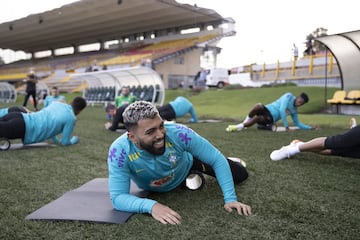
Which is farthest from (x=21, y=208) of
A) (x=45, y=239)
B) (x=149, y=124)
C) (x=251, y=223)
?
(x=251, y=223)

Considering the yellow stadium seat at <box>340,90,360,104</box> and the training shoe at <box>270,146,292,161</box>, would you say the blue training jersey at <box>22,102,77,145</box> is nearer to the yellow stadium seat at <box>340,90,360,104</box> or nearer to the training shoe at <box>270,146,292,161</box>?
the training shoe at <box>270,146,292,161</box>

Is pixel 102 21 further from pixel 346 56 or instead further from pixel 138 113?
pixel 138 113

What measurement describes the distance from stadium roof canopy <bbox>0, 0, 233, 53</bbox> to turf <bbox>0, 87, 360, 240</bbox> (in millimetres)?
25280

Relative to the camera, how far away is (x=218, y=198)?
275 centimetres

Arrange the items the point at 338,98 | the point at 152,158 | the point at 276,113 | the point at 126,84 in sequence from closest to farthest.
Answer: the point at 152,158
the point at 276,113
the point at 338,98
the point at 126,84

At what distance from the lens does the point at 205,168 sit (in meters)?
2.97

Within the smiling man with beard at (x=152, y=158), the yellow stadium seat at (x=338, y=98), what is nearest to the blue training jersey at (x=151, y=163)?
the smiling man with beard at (x=152, y=158)

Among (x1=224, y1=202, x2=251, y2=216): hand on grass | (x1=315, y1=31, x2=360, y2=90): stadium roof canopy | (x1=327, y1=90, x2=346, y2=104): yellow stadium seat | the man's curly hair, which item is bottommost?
(x1=224, y1=202, x2=251, y2=216): hand on grass

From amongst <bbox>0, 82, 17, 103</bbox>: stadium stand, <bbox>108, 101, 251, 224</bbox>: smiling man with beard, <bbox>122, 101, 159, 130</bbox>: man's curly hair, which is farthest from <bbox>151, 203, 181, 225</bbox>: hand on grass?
<bbox>0, 82, 17, 103</bbox>: stadium stand

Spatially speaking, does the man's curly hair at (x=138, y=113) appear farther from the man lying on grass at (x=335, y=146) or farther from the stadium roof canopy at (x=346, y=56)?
the stadium roof canopy at (x=346, y=56)

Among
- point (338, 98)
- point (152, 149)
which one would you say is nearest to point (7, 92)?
point (338, 98)

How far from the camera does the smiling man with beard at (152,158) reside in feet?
7.30

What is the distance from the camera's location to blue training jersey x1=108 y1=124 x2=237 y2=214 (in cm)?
238

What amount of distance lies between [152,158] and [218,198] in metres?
0.71
